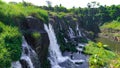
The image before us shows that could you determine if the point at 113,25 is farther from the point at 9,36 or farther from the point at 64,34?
the point at 9,36

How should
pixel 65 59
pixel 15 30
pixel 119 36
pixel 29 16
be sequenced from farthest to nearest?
pixel 119 36 → pixel 65 59 → pixel 29 16 → pixel 15 30

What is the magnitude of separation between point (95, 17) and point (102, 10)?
9.74 m

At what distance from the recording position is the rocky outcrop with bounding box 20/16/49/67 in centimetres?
3103

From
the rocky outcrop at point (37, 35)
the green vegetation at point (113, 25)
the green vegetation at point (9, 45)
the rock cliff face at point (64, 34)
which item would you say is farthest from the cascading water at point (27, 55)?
the green vegetation at point (113, 25)

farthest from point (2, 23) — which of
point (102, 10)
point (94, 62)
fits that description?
point (102, 10)

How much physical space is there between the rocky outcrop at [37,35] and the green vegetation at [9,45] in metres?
5.50

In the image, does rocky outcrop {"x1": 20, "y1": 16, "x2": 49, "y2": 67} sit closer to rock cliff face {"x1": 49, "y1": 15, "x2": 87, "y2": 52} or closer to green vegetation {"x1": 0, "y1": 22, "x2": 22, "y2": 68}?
green vegetation {"x1": 0, "y1": 22, "x2": 22, "y2": 68}

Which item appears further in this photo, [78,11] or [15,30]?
[78,11]

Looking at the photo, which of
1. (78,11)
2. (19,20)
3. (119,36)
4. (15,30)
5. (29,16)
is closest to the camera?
(15,30)

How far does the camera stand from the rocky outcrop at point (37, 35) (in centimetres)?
3103

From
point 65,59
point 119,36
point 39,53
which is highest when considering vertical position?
point 39,53

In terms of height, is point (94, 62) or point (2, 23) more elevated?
point (2, 23)

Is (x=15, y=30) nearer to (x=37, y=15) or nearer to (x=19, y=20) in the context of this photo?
(x=19, y=20)

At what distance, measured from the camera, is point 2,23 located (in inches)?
1044
